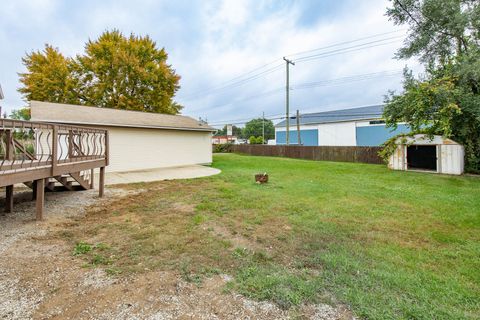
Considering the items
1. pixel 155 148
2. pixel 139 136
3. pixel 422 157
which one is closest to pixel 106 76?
pixel 139 136

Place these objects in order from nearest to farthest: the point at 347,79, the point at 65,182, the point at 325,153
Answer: the point at 65,182, the point at 325,153, the point at 347,79

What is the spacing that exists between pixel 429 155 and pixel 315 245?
41.6ft

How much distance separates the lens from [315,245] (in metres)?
3.24

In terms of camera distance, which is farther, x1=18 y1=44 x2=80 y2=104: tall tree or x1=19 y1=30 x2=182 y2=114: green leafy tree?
x1=19 y1=30 x2=182 y2=114: green leafy tree

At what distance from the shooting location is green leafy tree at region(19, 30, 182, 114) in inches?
721

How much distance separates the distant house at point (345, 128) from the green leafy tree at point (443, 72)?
1261cm

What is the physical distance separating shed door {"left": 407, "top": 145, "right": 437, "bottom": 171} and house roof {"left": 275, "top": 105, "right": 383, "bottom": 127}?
519 inches

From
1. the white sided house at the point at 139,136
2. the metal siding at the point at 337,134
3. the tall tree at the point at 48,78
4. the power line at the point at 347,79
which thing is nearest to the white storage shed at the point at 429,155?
the white sided house at the point at 139,136

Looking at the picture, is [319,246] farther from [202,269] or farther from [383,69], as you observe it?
[383,69]

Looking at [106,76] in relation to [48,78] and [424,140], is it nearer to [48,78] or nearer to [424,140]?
[48,78]

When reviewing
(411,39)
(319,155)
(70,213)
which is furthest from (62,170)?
(319,155)

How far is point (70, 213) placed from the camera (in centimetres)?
475

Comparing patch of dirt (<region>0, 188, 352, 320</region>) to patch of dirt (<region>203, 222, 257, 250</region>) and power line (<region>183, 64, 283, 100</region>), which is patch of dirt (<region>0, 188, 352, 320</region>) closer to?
patch of dirt (<region>203, 222, 257, 250</region>)

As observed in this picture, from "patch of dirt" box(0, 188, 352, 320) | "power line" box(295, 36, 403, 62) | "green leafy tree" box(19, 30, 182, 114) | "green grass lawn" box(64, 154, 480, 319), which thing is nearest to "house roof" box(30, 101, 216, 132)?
"green grass lawn" box(64, 154, 480, 319)
